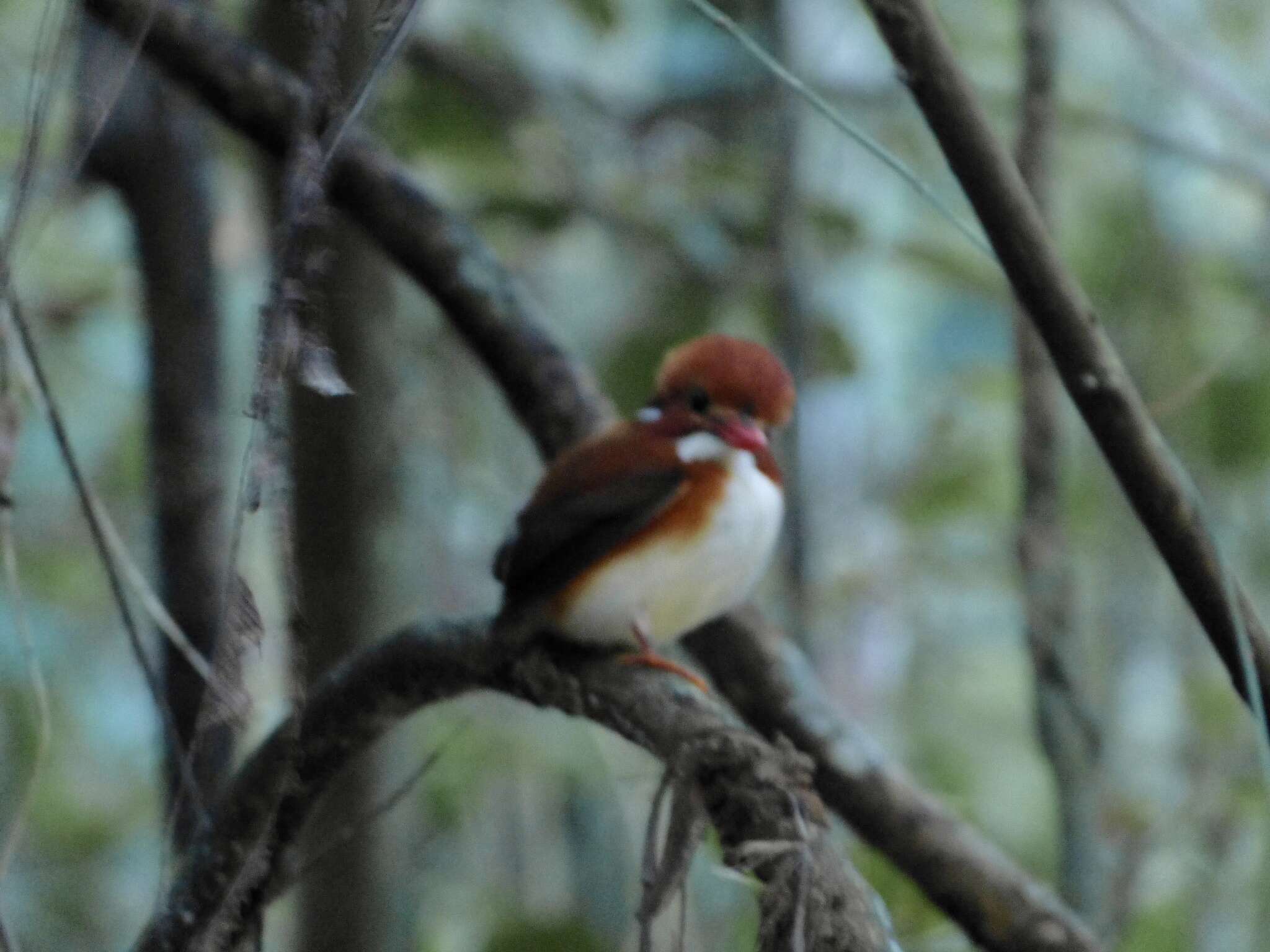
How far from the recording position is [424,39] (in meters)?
1.94

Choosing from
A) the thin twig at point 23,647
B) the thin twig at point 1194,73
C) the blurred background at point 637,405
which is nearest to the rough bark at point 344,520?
the blurred background at point 637,405

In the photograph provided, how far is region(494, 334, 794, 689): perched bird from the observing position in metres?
1.16

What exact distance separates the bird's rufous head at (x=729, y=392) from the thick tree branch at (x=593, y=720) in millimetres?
213

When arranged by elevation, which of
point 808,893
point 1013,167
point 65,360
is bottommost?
point 65,360

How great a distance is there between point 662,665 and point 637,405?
0.74 metres

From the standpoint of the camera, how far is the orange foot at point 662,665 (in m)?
1.07

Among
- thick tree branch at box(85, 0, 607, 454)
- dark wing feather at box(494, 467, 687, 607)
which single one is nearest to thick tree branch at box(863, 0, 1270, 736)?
dark wing feather at box(494, 467, 687, 607)

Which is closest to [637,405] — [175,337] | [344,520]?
[344,520]

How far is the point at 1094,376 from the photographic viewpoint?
80cm

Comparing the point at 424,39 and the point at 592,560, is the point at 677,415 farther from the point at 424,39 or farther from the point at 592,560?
the point at 424,39

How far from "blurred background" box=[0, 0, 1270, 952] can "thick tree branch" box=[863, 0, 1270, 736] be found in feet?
1.07

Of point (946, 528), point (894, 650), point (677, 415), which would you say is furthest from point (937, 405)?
point (677, 415)

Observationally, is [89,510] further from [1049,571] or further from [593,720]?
[1049,571]

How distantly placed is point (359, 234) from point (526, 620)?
66 cm
